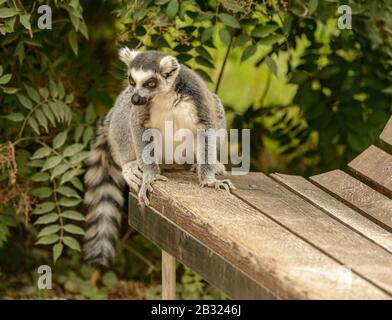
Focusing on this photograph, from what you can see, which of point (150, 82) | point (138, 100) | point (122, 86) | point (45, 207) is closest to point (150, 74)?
point (150, 82)

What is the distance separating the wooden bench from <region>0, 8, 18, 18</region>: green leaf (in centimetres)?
105

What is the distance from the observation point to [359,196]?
139 inches

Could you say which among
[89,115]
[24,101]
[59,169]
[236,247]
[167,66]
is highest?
[167,66]

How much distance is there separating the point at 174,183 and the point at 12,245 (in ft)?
7.49

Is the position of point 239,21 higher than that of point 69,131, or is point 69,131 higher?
point 239,21

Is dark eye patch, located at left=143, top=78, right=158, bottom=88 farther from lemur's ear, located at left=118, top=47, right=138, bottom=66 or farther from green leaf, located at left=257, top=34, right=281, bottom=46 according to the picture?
green leaf, located at left=257, top=34, right=281, bottom=46

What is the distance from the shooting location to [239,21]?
4418mm

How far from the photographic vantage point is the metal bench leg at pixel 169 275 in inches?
140

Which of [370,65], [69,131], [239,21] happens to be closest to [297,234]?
[239,21]

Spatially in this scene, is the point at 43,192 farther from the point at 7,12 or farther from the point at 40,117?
the point at 7,12

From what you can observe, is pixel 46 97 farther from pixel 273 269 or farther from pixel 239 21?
pixel 273 269

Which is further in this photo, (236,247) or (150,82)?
(150,82)

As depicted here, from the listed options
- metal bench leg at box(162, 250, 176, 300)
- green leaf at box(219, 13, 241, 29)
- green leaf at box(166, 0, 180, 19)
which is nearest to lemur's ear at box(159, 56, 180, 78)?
green leaf at box(166, 0, 180, 19)

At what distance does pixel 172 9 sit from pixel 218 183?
0.98m
